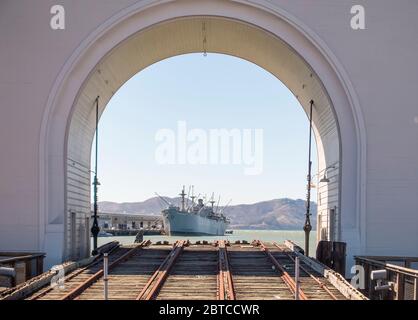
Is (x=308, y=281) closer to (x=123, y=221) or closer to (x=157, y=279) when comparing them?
(x=157, y=279)

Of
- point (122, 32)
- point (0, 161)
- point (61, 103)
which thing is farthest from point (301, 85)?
point (0, 161)

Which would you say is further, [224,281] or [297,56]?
[297,56]

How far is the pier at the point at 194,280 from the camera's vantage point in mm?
13836

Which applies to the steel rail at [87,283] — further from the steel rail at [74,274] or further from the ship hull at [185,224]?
the ship hull at [185,224]

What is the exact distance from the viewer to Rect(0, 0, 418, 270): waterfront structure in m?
19.5

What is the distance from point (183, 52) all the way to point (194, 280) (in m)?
12.5

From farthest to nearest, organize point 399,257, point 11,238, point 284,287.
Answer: point 11,238
point 399,257
point 284,287

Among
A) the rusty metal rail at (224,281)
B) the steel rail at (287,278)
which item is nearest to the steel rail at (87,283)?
the rusty metal rail at (224,281)

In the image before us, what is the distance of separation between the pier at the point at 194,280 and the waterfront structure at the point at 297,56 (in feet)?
8.33

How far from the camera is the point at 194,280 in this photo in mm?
16188

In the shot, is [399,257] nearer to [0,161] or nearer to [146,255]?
[146,255]

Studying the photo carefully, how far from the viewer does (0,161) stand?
774 inches

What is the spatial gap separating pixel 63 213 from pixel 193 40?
29.7 feet

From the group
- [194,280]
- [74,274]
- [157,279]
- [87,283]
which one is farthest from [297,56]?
[87,283]
